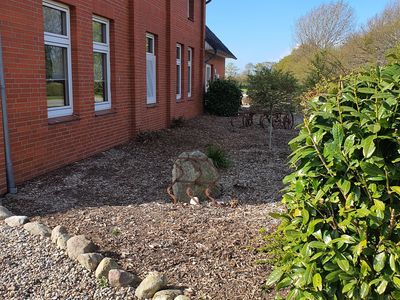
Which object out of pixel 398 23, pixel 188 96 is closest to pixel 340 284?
pixel 188 96

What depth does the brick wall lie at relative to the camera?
5555 mm

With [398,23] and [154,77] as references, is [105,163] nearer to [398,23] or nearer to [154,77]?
[154,77]

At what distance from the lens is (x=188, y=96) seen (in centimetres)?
1608

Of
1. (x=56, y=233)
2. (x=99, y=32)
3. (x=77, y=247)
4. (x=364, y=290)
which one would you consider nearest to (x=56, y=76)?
(x=99, y=32)

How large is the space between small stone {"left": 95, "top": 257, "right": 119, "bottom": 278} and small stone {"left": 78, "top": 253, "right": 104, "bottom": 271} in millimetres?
70

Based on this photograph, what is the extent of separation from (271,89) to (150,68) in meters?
3.45

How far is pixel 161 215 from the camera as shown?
4.62 metres

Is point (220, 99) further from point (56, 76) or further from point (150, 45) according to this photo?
point (56, 76)

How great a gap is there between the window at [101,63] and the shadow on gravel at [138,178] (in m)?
1.06

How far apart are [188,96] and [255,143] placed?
5.89 meters

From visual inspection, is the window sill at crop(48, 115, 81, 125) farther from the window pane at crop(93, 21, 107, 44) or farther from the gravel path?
the gravel path

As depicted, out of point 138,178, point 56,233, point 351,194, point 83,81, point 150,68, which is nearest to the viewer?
point 351,194

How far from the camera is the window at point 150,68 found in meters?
11.2

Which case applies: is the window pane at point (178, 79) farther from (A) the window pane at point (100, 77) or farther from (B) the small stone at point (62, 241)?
(B) the small stone at point (62, 241)
